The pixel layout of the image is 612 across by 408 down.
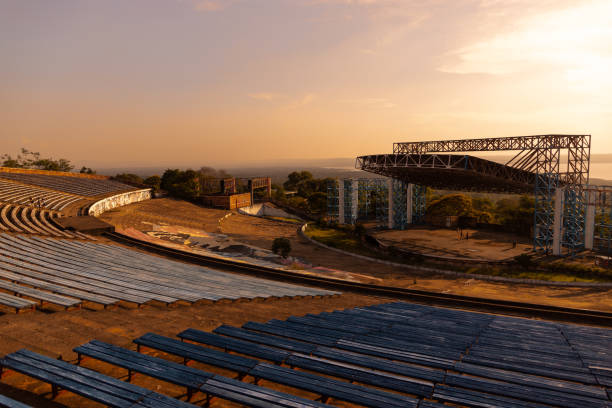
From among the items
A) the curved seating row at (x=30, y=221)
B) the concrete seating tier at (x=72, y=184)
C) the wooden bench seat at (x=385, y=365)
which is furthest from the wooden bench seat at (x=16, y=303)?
the concrete seating tier at (x=72, y=184)

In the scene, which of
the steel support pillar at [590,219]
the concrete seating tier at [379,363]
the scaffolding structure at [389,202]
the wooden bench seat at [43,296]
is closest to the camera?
the concrete seating tier at [379,363]

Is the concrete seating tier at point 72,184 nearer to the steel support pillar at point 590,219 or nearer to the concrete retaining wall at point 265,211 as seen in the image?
the concrete retaining wall at point 265,211

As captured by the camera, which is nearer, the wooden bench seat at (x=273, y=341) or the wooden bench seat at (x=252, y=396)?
the wooden bench seat at (x=252, y=396)

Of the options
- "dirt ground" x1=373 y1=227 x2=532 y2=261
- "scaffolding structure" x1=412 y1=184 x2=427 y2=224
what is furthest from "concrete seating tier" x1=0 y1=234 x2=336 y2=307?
"scaffolding structure" x1=412 y1=184 x2=427 y2=224

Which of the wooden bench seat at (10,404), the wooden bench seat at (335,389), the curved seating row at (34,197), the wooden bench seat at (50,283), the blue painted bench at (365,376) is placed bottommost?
the wooden bench seat at (50,283)

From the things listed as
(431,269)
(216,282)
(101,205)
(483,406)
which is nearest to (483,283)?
(431,269)

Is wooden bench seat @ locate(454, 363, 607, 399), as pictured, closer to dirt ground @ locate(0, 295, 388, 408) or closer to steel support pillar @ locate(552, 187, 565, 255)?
dirt ground @ locate(0, 295, 388, 408)
